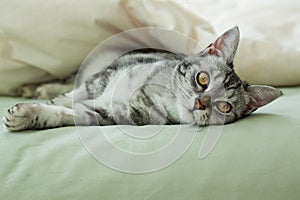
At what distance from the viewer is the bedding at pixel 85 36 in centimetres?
133

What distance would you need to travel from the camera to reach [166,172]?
84 cm

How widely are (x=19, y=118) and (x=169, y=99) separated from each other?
34 cm

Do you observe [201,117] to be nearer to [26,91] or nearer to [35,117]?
[35,117]

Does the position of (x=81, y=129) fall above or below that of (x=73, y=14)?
below

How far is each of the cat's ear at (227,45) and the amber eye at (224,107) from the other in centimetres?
11

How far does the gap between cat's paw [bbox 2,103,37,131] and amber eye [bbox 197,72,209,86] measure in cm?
36

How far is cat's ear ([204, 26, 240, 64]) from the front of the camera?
3.53 ft

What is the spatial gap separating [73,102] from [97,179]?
17.8 inches

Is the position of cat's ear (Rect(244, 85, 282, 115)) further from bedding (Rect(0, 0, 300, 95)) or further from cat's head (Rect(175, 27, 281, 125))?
bedding (Rect(0, 0, 300, 95))

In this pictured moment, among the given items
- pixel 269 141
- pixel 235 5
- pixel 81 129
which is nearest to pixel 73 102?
pixel 81 129

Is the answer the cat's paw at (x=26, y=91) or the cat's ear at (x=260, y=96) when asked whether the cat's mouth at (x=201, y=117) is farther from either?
the cat's paw at (x=26, y=91)

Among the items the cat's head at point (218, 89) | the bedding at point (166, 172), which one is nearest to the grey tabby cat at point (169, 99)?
the cat's head at point (218, 89)

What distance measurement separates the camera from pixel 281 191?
82 cm

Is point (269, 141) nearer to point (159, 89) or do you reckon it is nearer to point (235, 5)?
point (159, 89)
